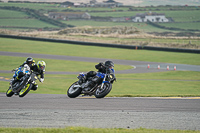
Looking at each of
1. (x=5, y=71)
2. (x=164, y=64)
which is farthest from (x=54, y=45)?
(x=5, y=71)

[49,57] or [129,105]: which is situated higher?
[129,105]

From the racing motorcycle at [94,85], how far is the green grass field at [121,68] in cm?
255

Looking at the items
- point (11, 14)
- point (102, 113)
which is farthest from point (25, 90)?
point (11, 14)

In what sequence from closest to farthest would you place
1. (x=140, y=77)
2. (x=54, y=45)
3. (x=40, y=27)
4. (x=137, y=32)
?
1. (x=140, y=77)
2. (x=54, y=45)
3. (x=137, y=32)
4. (x=40, y=27)

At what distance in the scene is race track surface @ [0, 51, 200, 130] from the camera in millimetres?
10758

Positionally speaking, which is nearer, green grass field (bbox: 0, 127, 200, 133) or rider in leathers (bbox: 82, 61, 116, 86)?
green grass field (bbox: 0, 127, 200, 133)

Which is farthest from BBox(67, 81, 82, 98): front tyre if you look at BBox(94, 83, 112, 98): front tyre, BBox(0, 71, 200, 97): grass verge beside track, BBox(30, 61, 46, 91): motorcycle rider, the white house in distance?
the white house in distance

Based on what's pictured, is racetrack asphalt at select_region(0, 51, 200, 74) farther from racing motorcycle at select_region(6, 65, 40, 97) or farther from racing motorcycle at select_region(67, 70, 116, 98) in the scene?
racing motorcycle at select_region(67, 70, 116, 98)

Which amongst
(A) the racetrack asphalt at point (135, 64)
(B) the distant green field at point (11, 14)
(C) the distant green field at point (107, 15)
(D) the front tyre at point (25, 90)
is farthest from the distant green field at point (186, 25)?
(D) the front tyre at point (25, 90)

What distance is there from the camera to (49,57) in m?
47.5

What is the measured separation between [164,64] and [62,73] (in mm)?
14708

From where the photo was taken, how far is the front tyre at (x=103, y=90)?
15.8 meters

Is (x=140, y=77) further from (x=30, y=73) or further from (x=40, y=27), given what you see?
(x=40, y=27)

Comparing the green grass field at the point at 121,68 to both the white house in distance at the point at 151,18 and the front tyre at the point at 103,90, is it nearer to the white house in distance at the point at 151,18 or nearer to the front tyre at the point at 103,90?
the front tyre at the point at 103,90
